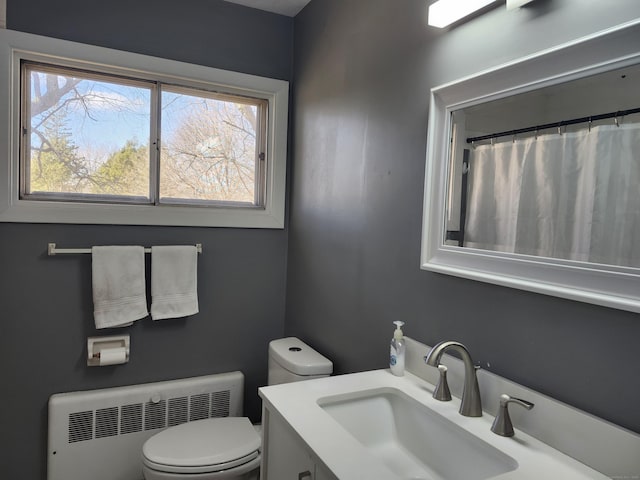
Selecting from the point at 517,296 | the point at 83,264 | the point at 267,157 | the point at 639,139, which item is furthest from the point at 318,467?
the point at 267,157

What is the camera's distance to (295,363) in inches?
74.6

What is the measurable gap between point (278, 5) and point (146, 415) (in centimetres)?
218

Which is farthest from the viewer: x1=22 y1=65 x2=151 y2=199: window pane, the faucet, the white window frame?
x1=22 y1=65 x2=151 y2=199: window pane

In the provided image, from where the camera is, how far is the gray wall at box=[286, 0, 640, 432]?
0.98 meters

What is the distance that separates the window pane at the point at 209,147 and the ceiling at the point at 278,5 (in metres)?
0.47

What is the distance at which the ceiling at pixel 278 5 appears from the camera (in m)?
2.22

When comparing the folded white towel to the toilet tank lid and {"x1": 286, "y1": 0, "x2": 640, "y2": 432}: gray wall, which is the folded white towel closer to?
Result: the toilet tank lid

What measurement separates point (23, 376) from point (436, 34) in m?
2.22

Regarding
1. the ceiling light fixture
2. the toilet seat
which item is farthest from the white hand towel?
the ceiling light fixture

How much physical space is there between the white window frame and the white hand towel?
156mm

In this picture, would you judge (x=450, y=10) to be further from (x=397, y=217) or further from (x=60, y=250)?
(x=60, y=250)

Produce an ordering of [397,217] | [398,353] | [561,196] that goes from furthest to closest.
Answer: [397,217], [398,353], [561,196]

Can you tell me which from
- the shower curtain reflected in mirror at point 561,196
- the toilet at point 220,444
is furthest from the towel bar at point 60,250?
the shower curtain reflected in mirror at point 561,196

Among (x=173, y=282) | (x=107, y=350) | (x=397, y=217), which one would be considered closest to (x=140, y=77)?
(x=173, y=282)
